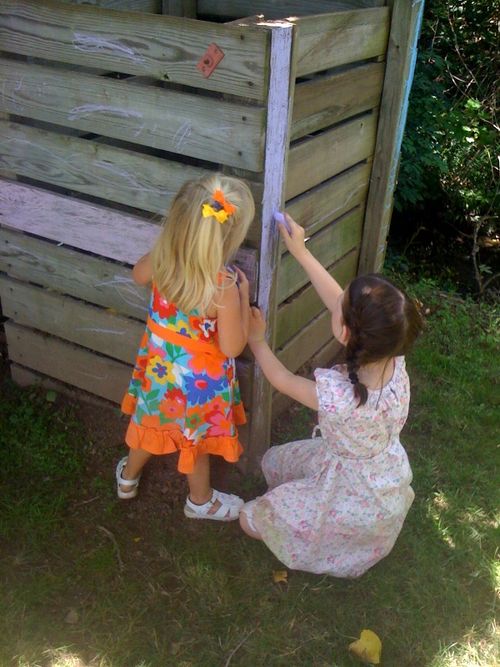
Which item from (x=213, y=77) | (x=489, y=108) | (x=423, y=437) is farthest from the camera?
(x=489, y=108)

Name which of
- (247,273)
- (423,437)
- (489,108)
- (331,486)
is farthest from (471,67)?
(331,486)

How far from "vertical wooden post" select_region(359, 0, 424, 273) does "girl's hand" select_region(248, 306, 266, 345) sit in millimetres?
1190

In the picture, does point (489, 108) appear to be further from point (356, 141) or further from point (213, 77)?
point (213, 77)

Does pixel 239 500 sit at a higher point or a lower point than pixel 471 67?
lower

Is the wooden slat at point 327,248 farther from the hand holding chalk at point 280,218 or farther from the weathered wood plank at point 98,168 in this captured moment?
the weathered wood plank at point 98,168

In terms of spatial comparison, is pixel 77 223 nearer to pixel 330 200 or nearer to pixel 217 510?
pixel 330 200

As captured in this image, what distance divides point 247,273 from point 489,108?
3.59 meters

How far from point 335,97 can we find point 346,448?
1365 millimetres

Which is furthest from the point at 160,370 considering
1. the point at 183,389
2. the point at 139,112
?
the point at 139,112

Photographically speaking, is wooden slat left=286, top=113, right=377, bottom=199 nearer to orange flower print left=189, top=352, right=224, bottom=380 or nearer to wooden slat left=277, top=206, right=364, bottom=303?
wooden slat left=277, top=206, right=364, bottom=303

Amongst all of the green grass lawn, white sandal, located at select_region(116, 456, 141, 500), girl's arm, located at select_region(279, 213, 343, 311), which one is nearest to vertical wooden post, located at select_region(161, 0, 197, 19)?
girl's arm, located at select_region(279, 213, 343, 311)

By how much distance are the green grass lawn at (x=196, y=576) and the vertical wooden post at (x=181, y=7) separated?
74.9 inches

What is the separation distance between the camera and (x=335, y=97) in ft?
8.94

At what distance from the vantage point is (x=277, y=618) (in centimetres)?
248
